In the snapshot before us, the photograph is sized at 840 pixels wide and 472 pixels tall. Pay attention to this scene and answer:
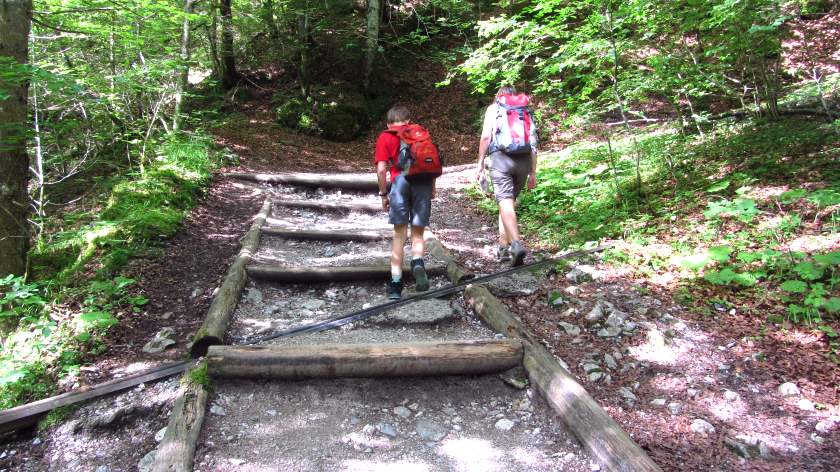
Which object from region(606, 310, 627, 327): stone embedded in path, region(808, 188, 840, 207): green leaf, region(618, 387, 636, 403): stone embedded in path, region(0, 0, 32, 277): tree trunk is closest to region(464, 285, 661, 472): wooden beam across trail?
region(618, 387, 636, 403): stone embedded in path

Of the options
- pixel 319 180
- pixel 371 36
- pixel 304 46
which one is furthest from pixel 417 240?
pixel 371 36

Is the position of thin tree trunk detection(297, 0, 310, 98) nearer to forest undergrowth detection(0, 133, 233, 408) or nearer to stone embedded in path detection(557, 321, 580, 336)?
forest undergrowth detection(0, 133, 233, 408)

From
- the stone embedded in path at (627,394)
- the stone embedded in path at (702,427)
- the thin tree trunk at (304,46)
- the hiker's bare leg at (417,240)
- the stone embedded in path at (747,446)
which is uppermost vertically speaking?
the thin tree trunk at (304,46)

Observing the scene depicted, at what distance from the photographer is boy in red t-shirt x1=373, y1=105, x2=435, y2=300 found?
13.8 feet

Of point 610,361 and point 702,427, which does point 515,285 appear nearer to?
point 610,361

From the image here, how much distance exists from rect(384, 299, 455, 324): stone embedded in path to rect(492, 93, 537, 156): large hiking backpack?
1.76 meters

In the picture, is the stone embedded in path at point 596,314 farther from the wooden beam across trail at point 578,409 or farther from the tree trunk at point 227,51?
the tree trunk at point 227,51

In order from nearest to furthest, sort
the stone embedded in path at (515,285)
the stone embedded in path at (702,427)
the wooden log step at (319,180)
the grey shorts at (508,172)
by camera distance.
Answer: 1. the stone embedded in path at (702,427)
2. the stone embedded in path at (515,285)
3. the grey shorts at (508,172)
4. the wooden log step at (319,180)

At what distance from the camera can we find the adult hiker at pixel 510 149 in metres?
4.79

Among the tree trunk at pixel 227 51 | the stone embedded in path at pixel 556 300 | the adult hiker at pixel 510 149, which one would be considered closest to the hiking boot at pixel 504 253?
the adult hiker at pixel 510 149

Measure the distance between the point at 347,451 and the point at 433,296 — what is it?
187 cm

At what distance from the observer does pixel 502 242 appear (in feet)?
17.7

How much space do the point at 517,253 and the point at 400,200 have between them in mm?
1383

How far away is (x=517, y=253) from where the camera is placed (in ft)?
15.9
